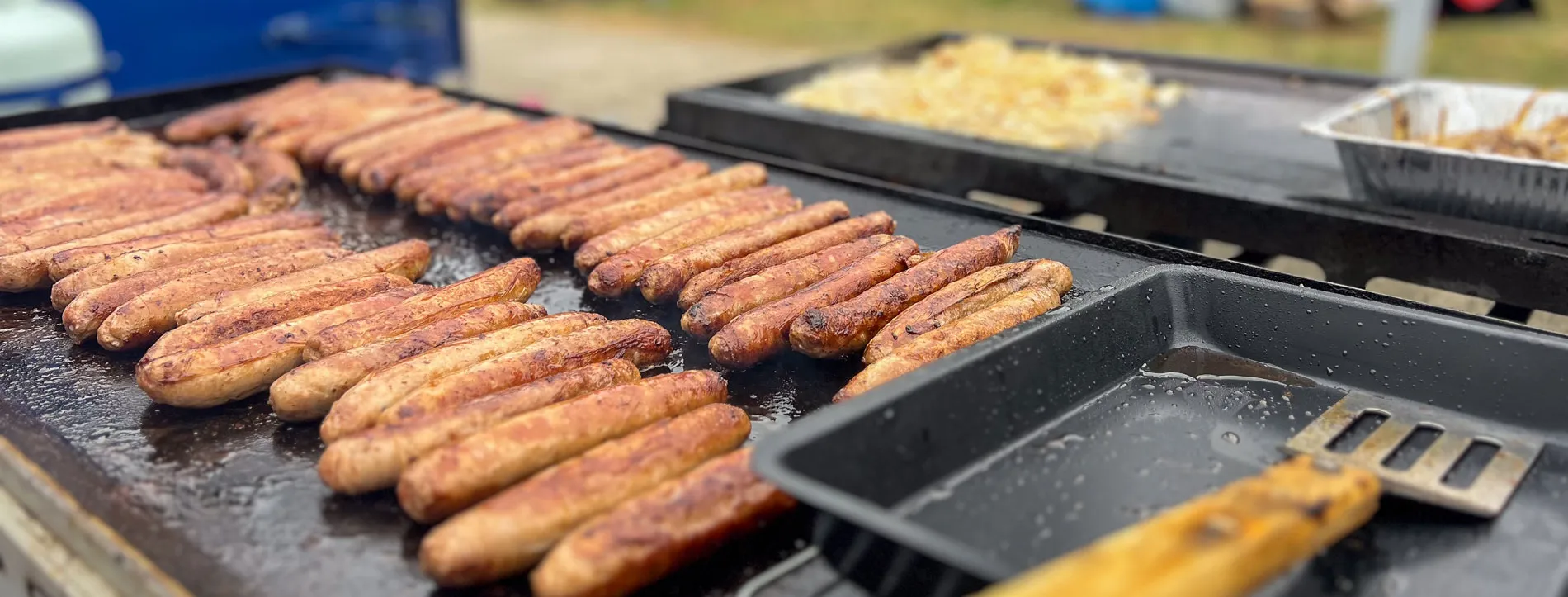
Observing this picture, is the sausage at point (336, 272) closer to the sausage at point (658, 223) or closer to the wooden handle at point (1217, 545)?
the sausage at point (658, 223)

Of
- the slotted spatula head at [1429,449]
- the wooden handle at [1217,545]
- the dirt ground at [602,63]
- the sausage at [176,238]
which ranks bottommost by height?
the dirt ground at [602,63]

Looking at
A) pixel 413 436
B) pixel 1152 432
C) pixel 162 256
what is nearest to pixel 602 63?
pixel 162 256

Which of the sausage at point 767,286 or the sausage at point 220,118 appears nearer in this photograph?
the sausage at point 767,286

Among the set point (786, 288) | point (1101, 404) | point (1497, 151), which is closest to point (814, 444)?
point (1101, 404)

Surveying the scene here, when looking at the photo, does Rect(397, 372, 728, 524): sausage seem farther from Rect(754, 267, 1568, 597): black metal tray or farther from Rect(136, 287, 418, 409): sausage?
Rect(136, 287, 418, 409): sausage

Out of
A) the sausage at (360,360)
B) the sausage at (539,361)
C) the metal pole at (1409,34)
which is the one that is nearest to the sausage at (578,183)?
the sausage at (360,360)

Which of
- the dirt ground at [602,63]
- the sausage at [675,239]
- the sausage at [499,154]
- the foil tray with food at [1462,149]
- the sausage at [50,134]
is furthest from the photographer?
the dirt ground at [602,63]

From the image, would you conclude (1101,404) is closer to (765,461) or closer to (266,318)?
(765,461)
